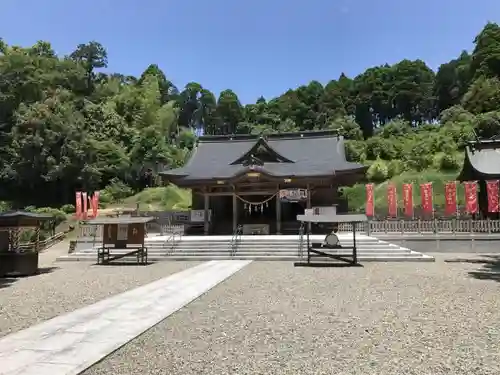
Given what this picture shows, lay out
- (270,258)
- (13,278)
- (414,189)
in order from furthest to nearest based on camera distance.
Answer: (414,189) < (270,258) < (13,278)

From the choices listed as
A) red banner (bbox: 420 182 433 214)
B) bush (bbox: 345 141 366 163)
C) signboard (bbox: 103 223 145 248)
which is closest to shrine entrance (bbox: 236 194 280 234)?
signboard (bbox: 103 223 145 248)

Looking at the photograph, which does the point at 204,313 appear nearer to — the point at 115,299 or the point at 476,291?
the point at 115,299

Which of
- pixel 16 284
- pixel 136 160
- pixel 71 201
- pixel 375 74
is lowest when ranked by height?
pixel 16 284

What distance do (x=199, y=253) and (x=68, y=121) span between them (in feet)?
109

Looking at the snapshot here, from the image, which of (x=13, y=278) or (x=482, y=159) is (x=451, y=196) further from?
(x=13, y=278)

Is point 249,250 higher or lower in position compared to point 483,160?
lower

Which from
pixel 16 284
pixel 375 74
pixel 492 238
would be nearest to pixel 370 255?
pixel 492 238

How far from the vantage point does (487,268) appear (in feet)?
41.1

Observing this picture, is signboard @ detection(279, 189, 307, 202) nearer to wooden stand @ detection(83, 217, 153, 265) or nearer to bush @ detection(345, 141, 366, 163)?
wooden stand @ detection(83, 217, 153, 265)

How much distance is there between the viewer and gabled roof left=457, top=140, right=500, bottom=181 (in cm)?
1755

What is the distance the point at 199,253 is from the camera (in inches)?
667

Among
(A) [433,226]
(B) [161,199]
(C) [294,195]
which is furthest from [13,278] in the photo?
(B) [161,199]

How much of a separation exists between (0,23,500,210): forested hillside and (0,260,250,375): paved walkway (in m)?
32.5

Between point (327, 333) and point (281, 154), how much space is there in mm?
20448
